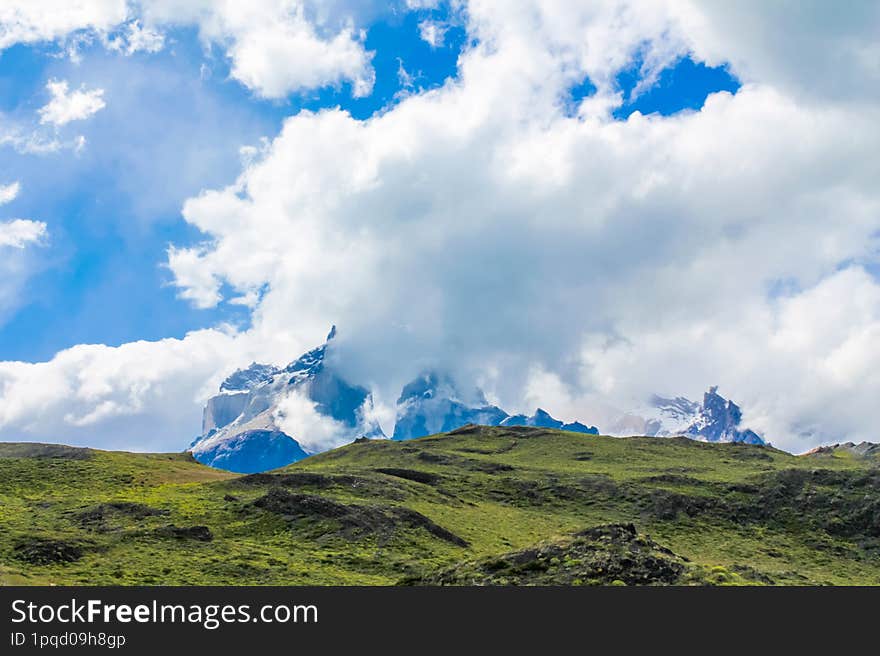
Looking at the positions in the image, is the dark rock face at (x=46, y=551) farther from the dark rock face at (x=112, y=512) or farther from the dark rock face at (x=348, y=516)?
the dark rock face at (x=348, y=516)

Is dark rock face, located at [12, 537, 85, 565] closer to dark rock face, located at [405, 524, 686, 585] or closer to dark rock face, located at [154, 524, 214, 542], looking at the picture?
dark rock face, located at [154, 524, 214, 542]

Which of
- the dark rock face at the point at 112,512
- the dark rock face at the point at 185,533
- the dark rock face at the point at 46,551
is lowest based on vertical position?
the dark rock face at the point at 46,551

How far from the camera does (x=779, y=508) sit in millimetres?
101938

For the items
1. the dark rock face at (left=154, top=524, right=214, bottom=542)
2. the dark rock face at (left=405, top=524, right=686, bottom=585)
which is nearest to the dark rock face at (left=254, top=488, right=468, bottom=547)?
the dark rock face at (left=154, top=524, right=214, bottom=542)

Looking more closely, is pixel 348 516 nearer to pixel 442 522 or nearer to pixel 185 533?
pixel 442 522

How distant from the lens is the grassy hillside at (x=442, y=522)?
51000mm

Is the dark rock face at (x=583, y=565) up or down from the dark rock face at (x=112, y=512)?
down

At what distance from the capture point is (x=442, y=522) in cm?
8519

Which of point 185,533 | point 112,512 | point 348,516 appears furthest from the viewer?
point 348,516

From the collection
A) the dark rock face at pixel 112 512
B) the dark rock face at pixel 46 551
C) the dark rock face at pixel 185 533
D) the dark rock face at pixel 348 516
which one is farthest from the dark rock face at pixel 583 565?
the dark rock face at pixel 112 512

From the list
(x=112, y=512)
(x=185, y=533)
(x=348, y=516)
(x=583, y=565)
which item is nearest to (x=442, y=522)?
(x=348, y=516)

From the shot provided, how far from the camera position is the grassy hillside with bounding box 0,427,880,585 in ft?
167

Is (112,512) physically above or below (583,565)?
above
